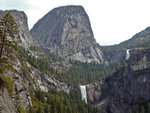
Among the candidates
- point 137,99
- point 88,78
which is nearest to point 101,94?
point 88,78

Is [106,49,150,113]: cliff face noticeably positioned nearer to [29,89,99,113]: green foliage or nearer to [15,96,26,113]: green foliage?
[29,89,99,113]: green foliage

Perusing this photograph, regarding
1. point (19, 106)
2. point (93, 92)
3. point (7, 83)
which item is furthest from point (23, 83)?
point (93, 92)

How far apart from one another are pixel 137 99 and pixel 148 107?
13043 mm

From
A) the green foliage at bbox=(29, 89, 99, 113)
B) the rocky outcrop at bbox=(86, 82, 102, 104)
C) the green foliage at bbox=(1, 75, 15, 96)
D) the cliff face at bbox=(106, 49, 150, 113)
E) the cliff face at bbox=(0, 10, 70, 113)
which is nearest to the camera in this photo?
the cliff face at bbox=(0, 10, 70, 113)

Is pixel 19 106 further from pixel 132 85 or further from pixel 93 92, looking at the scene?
pixel 93 92

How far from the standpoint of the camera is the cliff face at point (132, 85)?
3991 inches

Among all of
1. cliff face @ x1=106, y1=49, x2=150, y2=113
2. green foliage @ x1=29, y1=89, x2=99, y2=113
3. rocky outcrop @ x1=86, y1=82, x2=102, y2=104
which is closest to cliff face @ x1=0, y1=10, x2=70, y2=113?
green foliage @ x1=29, y1=89, x2=99, y2=113

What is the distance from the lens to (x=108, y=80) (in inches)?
5630

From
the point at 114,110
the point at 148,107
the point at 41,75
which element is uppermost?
the point at 41,75

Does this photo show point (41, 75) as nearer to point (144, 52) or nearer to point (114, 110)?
point (114, 110)

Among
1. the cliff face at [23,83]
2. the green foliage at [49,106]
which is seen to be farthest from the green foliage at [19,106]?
the green foliage at [49,106]

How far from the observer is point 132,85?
354 ft

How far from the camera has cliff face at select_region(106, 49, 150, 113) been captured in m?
101

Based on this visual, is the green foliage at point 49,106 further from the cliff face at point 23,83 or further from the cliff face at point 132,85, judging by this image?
the cliff face at point 132,85
